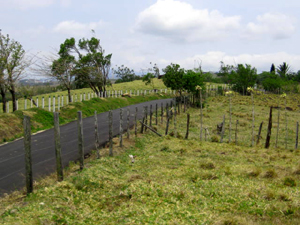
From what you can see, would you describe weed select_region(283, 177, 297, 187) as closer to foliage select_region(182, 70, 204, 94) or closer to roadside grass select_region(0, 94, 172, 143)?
roadside grass select_region(0, 94, 172, 143)

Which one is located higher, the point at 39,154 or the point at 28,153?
the point at 28,153

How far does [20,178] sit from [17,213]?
11.2 feet

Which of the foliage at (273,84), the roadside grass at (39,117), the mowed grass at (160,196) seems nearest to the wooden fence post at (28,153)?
the mowed grass at (160,196)

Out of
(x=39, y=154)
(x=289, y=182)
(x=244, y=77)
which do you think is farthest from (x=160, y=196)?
(x=244, y=77)

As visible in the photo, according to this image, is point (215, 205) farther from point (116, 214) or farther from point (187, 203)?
point (116, 214)

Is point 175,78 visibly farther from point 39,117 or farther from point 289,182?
point 289,182

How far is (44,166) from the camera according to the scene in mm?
10156

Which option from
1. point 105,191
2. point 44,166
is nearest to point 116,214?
point 105,191

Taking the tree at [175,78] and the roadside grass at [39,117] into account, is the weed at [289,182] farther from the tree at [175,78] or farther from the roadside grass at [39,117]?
the tree at [175,78]

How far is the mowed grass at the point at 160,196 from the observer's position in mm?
5977

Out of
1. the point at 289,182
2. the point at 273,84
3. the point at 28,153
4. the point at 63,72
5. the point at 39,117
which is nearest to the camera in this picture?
the point at 28,153

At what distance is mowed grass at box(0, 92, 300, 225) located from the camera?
5.98 metres

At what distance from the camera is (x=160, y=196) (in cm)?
726

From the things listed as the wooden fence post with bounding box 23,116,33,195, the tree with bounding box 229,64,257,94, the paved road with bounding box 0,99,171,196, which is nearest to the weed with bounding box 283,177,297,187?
the wooden fence post with bounding box 23,116,33,195
